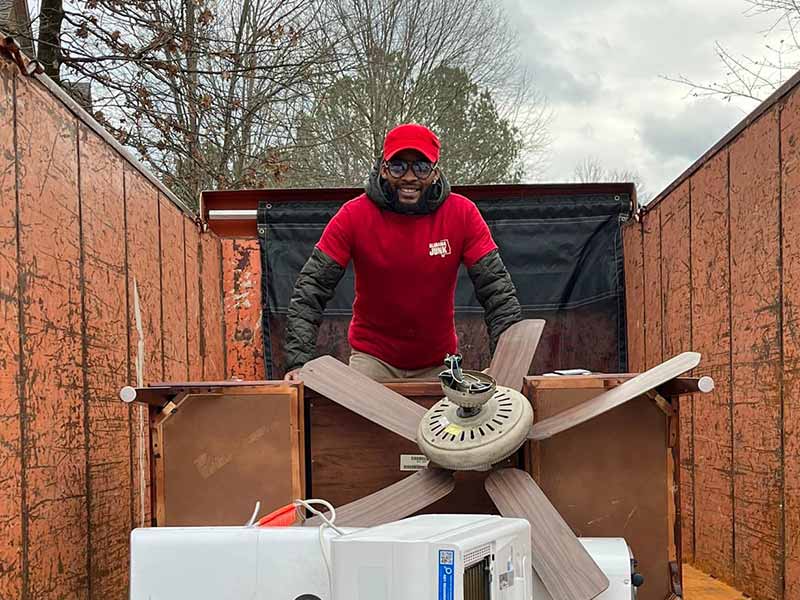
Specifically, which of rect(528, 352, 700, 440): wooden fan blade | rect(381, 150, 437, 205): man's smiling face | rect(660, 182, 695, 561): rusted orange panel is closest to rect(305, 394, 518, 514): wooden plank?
rect(528, 352, 700, 440): wooden fan blade

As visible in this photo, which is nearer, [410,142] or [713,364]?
[410,142]

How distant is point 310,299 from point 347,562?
2297 millimetres

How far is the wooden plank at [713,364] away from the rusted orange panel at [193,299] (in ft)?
9.96

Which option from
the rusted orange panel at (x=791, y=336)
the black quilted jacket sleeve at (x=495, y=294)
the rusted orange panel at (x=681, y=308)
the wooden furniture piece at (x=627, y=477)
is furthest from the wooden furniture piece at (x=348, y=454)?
the rusted orange panel at (x=681, y=308)

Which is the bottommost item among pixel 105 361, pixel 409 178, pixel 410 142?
pixel 105 361

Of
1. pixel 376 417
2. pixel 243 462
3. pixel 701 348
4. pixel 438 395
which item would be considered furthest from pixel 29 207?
pixel 701 348

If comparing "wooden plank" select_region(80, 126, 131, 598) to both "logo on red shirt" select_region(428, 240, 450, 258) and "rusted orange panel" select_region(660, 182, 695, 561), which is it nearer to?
"logo on red shirt" select_region(428, 240, 450, 258)

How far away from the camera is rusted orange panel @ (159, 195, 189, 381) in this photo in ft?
15.9

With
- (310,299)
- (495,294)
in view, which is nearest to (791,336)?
(495,294)

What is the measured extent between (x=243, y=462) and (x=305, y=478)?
1.02ft

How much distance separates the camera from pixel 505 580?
2039 millimetres

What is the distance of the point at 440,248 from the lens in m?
4.08

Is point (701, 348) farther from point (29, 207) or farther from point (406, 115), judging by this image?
point (406, 115)

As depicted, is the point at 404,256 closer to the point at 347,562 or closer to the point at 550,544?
the point at 550,544
